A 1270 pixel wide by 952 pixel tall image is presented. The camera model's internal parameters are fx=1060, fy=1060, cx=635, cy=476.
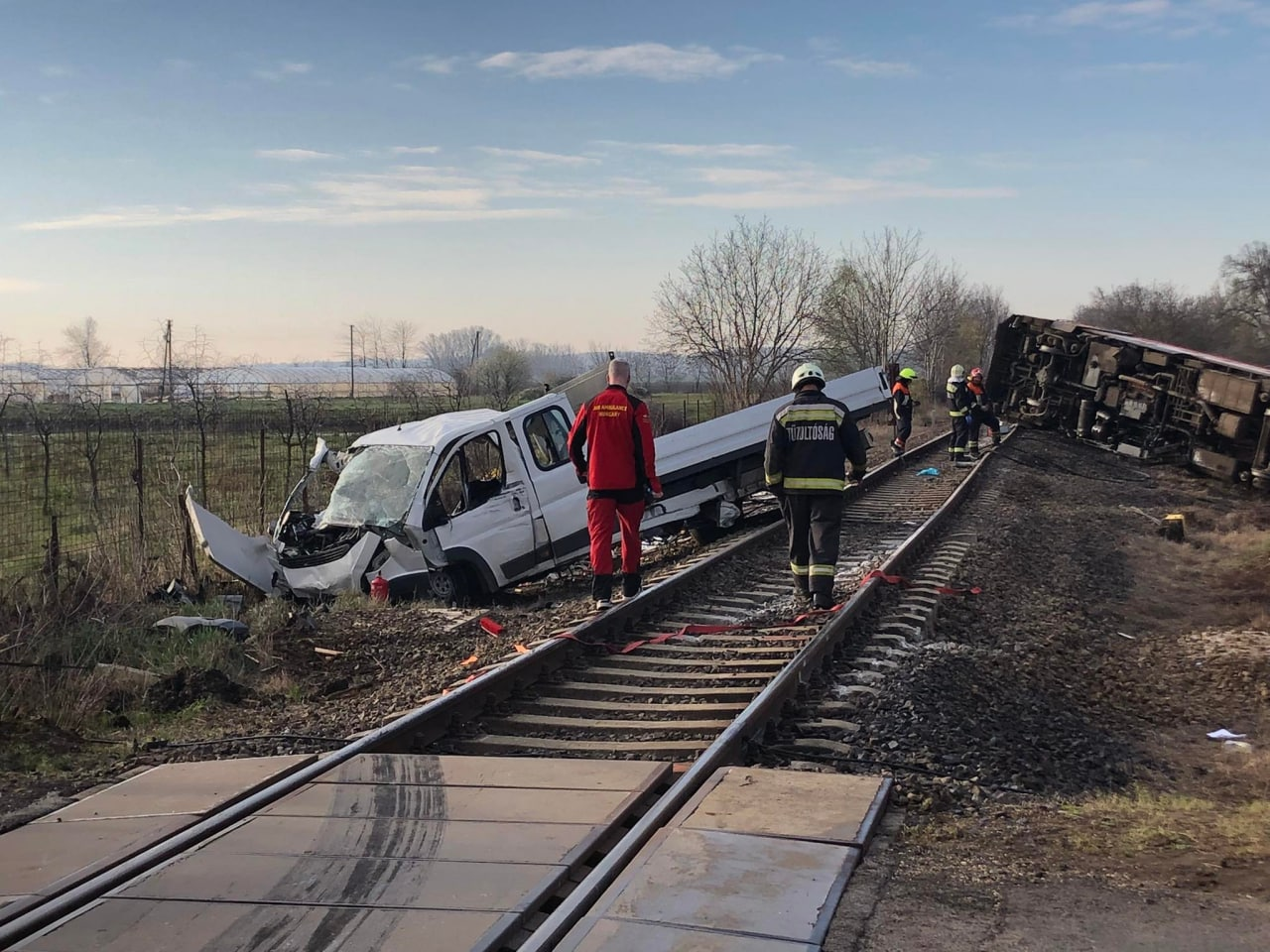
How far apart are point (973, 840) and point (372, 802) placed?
244 centimetres

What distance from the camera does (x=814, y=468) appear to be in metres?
8.25

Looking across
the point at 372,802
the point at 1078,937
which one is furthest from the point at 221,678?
the point at 1078,937

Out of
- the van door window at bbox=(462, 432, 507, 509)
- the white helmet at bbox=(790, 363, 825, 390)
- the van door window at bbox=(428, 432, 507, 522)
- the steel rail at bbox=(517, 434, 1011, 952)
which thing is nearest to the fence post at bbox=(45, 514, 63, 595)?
the van door window at bbox=(428, 432, 507, 522)

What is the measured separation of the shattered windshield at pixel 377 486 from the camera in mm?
10125

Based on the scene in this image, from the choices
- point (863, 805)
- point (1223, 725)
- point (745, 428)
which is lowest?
point (1223, 725)

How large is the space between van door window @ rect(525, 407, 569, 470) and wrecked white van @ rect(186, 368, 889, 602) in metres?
0.01

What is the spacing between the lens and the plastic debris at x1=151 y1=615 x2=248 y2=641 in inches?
329

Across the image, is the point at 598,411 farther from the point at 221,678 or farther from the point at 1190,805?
the point at 1190,805

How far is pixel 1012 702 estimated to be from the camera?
21.2ft

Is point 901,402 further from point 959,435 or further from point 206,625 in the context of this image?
point 206,625

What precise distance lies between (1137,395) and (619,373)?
17732 mm

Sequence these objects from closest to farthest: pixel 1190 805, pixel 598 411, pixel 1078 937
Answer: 1. pixel 1078 937
2. pixel 1190 805
3. pixel 598 411

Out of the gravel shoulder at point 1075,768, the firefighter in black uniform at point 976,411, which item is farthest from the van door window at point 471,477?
the firefighter in black uniform at point 976,411

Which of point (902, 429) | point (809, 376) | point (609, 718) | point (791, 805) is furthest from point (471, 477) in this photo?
point (902, 429)
